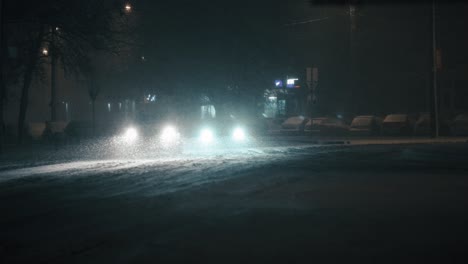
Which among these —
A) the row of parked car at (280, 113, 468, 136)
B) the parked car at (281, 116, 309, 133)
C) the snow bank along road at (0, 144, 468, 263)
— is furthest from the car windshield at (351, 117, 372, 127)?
the snow bank along road at (0, 144, 468, 263)

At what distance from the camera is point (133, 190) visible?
42.8 feet

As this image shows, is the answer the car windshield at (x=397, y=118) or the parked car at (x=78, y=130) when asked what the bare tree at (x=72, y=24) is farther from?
the car windshield at (x=397, y=118)

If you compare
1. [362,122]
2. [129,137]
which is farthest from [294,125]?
[129,137]

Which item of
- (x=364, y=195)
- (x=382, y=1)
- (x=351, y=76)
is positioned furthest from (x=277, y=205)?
(x=351, y=76)

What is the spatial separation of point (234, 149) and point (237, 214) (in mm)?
17438

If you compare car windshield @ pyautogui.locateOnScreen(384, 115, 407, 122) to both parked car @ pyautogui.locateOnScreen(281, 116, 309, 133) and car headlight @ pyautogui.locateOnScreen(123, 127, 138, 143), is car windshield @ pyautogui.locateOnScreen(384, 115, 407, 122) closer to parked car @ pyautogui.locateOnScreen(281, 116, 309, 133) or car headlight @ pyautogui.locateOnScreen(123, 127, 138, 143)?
parked car @ pyautogui.locateOnScreen(281, 116, 309, 133)

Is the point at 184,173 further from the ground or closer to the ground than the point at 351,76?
closer to the ground

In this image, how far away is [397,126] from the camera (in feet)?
136

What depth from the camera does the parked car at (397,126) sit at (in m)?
41.2

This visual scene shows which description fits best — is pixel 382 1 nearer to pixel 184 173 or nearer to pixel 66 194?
pixel 184 173

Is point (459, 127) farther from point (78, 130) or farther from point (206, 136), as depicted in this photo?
point (78, 130)

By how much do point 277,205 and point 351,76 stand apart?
4856cm

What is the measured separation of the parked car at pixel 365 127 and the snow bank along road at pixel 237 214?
24.0 m

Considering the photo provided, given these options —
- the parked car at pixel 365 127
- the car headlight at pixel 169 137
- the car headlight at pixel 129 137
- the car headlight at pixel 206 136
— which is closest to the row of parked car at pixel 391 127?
the parked car at pixel 365 127
